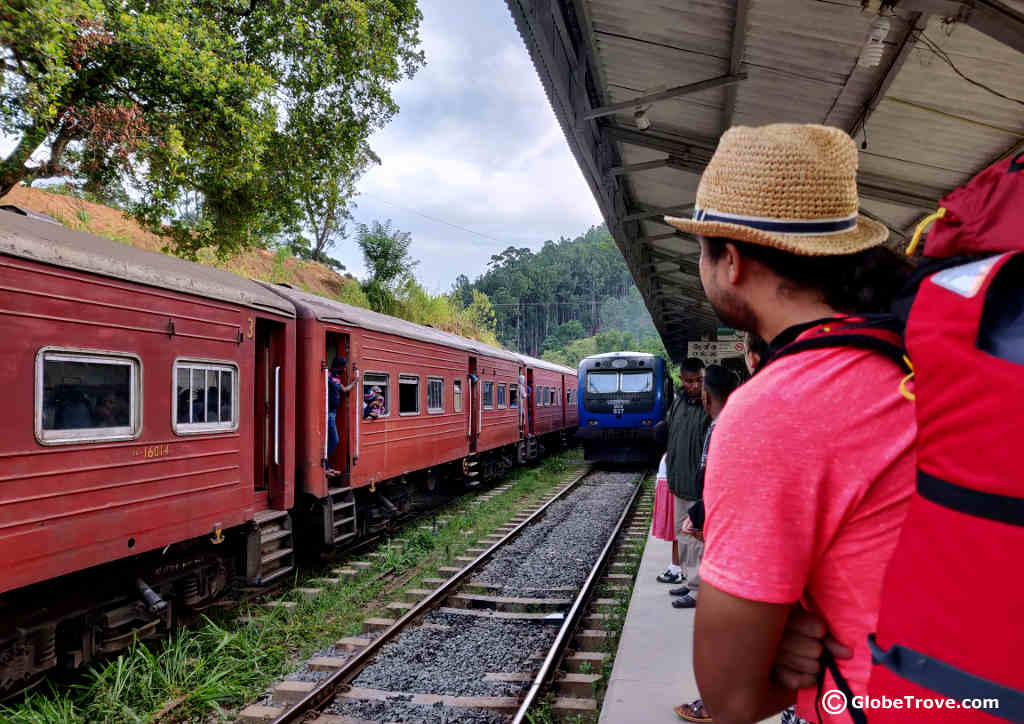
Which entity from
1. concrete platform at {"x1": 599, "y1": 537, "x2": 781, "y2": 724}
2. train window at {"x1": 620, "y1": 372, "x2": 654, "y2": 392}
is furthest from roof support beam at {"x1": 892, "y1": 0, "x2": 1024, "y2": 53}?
train window at {"x1": 620, "y1": 372, "x2": 654, "y2": 392}

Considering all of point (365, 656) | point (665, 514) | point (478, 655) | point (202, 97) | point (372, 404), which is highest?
point (202, 97)

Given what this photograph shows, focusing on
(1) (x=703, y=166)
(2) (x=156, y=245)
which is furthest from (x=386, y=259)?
(1) (x=703, y=166)

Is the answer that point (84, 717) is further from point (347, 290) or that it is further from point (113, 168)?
point (347, 290)

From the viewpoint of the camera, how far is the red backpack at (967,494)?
0.74m

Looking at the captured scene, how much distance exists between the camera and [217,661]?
5.12 metres

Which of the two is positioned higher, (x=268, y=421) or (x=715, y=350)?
(x=715, y=350)

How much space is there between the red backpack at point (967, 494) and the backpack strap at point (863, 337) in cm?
13

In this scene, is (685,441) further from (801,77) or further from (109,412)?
(109,412)

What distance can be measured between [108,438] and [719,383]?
4.05 metres

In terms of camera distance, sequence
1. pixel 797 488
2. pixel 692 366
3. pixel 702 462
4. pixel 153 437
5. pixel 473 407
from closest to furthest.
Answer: pixel 797 488, pixel 702 462, pixel 153 437, pixel 692 366, pixel 473 407

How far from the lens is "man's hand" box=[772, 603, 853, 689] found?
3.39 feet

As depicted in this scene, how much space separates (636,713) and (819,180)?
12.1 ft

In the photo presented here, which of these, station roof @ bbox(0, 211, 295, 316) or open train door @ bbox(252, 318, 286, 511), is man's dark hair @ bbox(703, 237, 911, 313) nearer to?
station roof @ bbox(0, 211, 295, 316)

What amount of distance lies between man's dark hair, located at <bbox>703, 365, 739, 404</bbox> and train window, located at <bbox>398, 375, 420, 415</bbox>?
582 cm
